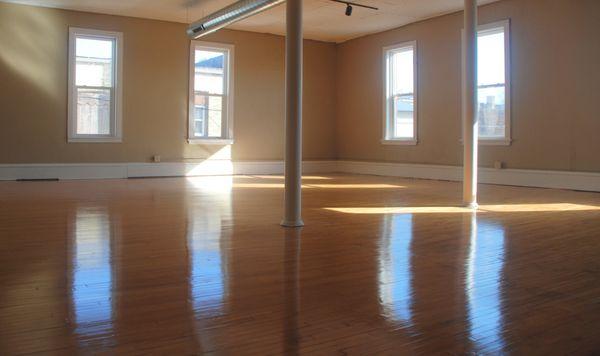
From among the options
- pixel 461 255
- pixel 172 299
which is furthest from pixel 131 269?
pixel 461 255

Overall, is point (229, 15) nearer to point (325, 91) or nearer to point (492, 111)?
point (325, 91)

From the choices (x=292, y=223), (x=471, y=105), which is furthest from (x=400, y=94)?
(x=292, y=223)

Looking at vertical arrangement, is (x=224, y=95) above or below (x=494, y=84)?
above

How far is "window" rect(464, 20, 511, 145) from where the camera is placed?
9.69m

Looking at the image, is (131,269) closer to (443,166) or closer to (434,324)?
(434,324)

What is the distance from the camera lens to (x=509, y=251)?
4016mm

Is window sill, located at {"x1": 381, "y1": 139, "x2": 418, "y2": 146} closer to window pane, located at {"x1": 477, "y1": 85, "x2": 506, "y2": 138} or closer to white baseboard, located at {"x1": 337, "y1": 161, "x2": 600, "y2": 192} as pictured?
white baseboard, located at {"x1": 337, "y1": 161, "x2": 600, "y2": 192}

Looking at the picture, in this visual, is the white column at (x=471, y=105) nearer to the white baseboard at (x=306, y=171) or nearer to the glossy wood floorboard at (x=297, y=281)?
the glossy wood floorboard at (x=297, y=281)

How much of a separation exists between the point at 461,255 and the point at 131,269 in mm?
2250

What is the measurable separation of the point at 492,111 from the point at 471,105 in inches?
138

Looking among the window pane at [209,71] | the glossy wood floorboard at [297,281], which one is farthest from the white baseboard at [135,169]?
the glossy wood floorboard at [297,281]

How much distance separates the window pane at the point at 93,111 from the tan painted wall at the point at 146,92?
30 cm

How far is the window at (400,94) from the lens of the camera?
11.8 metres

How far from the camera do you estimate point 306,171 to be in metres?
13.5
